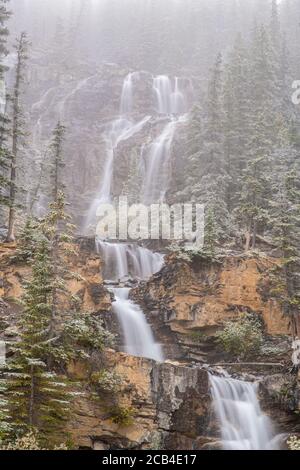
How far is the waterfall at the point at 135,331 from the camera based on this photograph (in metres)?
24.6

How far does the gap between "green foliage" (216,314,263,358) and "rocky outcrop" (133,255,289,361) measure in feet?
4.12

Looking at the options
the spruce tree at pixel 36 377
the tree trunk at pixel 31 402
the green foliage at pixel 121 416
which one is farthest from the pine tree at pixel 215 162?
the tree trunk at pixel 31 402

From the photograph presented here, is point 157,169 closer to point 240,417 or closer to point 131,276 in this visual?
point 131,276

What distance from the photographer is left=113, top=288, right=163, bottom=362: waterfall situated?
80.6 feet

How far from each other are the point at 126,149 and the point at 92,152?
16.0 ft

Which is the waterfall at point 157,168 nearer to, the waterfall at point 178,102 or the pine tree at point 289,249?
the waterfall at point 178,102

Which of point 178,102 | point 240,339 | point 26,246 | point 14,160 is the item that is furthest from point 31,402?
point 178,102

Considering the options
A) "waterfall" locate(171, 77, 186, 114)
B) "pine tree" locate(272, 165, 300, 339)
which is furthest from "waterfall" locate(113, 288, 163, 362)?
"waterfall" locate(171, 77, 186, 114)

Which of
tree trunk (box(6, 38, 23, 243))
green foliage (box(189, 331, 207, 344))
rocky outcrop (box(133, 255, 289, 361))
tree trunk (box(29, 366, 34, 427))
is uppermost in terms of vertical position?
tree trunk (box(6, 38, 23, 243))

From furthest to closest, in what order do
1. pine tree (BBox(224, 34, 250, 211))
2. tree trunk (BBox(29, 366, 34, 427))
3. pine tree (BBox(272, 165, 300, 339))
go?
1. pine tree (BBox(224, 34, 250, 211))
2. pine tree (BBox(272, 165, 300, 339))
3. tree trunk (BBox(29, 366, 34, 427))

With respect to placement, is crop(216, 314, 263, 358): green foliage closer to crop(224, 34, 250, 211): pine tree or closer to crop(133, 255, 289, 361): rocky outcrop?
crop(133, 255, 289, 361): rocky outcrop

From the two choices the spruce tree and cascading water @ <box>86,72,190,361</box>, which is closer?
the spruce tree

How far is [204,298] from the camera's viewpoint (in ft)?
88.2

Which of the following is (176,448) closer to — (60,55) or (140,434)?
(140,434)
